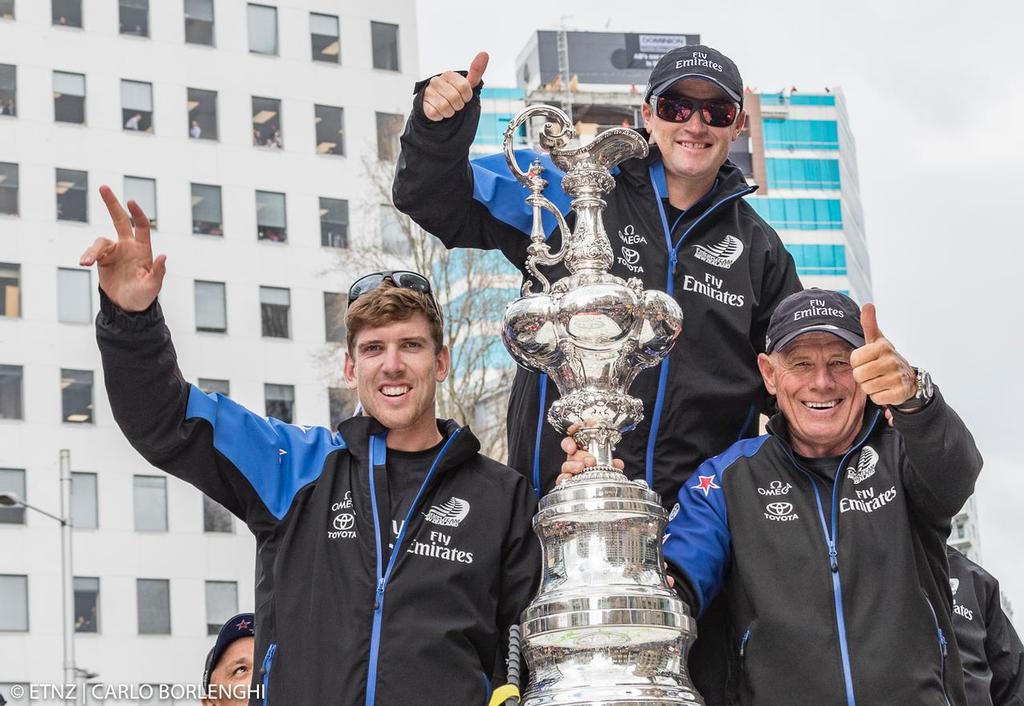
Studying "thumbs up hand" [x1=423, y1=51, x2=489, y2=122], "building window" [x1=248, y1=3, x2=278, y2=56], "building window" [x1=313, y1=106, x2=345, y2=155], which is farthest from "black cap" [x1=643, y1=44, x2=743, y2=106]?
"building window" [x1=248, y1=3, x2=278, y2=56]

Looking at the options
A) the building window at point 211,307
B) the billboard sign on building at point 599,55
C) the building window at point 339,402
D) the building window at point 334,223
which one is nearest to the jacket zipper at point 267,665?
the building window at point 339,402

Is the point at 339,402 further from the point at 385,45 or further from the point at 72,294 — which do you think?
the point at 385,45

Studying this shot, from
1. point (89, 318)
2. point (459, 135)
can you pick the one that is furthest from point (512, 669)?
point (89, 318)

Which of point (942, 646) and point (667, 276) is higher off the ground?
point (667, 276)

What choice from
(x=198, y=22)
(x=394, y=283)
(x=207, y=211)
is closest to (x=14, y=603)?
(x=207, y=211)

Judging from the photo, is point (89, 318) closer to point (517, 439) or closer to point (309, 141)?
point (309, 141)

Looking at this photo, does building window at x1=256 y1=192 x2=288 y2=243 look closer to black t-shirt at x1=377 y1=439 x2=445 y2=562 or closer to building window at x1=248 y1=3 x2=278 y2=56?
building window at x1=248 y1=3 x2=278 y2=56

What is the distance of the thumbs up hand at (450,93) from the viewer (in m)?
5.14

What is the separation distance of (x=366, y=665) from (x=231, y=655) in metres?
2.53

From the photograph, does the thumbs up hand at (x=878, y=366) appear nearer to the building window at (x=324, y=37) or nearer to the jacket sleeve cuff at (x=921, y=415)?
the jacket sleeve cuff at (x=921, y=415)

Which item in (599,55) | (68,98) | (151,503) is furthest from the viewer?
(599,55)

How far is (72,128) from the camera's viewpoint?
41250 millimetres

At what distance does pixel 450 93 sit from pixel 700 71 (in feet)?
2.83

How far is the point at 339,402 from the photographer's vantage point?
39.5 meters
